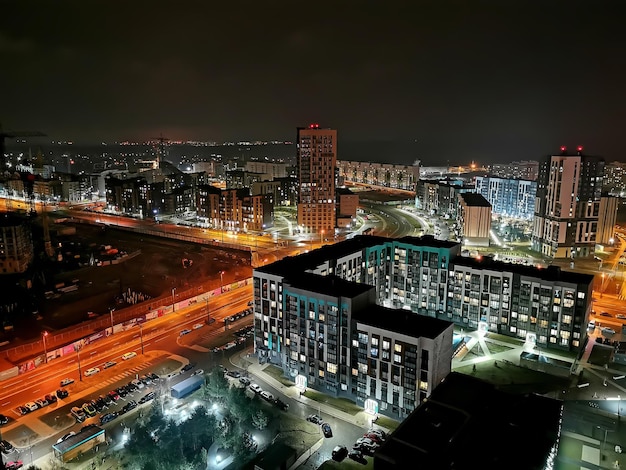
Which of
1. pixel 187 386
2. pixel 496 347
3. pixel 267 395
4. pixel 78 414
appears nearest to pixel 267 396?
pixel 267 395

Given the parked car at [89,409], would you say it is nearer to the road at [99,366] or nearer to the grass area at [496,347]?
the road at [99,366]

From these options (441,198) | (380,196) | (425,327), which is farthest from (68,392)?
(380,196)

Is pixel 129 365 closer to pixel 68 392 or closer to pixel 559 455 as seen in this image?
pixel 68 392

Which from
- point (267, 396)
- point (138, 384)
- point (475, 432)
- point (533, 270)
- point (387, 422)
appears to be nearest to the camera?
point (475, 432)

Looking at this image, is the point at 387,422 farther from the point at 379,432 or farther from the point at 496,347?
the point at 496,347

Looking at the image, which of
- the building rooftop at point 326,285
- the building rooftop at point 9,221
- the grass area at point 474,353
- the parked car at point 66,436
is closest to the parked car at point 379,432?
the building rooftop at point 326,285

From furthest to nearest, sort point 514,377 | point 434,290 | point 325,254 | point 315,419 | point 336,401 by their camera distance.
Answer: point 434,290, point 325,254, point 514,377, point 336,401, point 315,419

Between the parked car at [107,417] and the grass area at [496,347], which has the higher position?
the grass area at [496,347]
